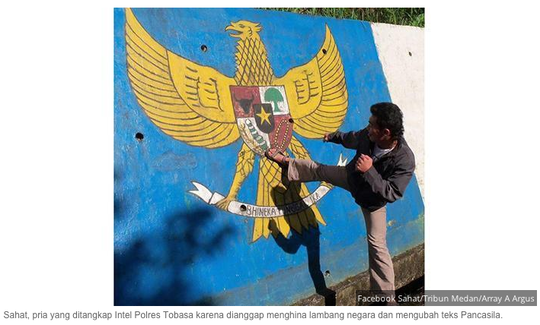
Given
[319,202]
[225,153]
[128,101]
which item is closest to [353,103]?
[319,202]

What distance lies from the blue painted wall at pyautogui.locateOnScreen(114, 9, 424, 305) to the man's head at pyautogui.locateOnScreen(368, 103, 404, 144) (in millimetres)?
766

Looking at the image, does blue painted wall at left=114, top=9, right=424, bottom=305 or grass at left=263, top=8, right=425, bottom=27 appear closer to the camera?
blue painted wall at left=114, top=9, right=424, bottom=305

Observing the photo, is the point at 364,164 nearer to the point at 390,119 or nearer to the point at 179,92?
the point at 390,119

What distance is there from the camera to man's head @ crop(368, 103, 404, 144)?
279 centimetres

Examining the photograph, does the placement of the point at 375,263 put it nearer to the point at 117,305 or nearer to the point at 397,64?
the point at 117,305

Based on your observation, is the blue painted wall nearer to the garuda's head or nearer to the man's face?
the garuda's head

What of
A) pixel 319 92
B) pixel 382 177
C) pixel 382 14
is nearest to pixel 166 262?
pixel 382 177

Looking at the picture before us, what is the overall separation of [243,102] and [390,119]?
1007 mm

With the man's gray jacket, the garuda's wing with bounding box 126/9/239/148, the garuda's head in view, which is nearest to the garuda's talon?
the garuda's wing with bounding box 126/9/239/148

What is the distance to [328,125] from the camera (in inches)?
147

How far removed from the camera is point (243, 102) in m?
3.21

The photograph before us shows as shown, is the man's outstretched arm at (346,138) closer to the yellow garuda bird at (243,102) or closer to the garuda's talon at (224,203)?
the yellow garuda bird at (243,102)

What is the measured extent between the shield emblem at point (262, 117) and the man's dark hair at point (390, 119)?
0.78m

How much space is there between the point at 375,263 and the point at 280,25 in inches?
74.8
